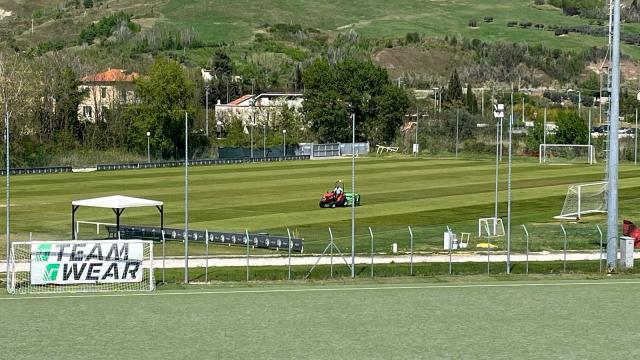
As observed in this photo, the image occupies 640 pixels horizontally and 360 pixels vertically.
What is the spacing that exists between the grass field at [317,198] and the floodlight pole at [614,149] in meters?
13.5

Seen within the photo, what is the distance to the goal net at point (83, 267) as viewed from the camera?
28844 millimetres

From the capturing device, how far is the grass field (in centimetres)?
5459

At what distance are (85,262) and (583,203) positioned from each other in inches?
1602

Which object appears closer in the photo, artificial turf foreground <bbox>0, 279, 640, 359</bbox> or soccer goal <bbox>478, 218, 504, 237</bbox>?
artificial turf foreground <bbox>0, 279, 640, 359</bbox>

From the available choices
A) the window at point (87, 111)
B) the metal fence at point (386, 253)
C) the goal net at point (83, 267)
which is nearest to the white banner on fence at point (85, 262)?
the goal net at point (83, 267)

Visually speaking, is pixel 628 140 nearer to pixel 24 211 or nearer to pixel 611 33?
pixel 24 211

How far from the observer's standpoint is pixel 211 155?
138 meters

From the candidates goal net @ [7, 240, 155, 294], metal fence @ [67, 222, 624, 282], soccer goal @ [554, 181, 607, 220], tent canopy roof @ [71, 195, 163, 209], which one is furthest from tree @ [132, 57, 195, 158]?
goal net @ [7, 240, 155, 294]

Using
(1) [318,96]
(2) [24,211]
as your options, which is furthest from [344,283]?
(1) [318,96]

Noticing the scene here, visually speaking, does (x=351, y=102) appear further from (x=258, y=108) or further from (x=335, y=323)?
(x=335, y=323)

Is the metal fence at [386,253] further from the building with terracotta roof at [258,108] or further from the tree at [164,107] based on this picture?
the building with terracotta roof at [258,108]

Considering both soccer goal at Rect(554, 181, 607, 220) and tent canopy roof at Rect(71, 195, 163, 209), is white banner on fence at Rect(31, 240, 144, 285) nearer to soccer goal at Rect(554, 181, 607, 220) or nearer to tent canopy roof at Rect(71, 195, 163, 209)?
tent canopy roof at Rect(71, 195, 163, 209)

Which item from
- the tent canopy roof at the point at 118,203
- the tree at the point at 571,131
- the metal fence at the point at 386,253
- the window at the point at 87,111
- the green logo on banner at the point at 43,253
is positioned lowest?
the metal fence at the point at 386,253

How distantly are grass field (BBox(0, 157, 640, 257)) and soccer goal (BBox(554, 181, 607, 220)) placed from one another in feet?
3.18
